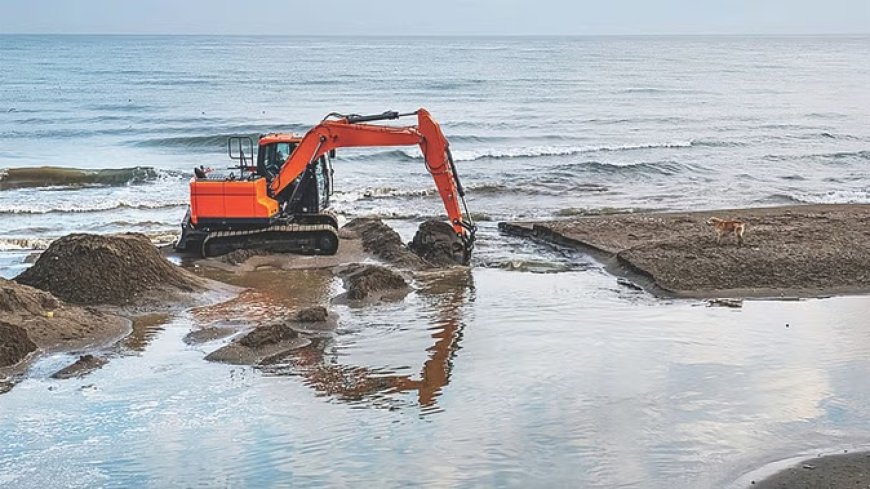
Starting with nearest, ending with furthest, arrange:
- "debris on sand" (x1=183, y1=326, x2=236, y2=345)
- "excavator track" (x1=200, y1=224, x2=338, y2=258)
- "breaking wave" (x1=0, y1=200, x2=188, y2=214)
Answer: "debris on sand" (x1=183, y1=326, x2=236, y2=345)
"excavator track" (x1=200, y1=224, x2=338, y2=258)
"breaking wave" (x1=0, y1=200, x2=188, y2=214)

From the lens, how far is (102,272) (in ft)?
47.3

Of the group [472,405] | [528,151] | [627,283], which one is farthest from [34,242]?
[528,151]

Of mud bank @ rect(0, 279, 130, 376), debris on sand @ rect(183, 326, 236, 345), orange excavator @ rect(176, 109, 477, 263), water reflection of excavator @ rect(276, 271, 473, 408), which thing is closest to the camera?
water reflection of excavator @ rect(276, 271, 473, 408)

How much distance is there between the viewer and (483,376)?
10.9 meters

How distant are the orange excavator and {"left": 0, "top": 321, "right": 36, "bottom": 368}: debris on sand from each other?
628 centimetres

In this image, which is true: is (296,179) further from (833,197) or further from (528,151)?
(528,151)

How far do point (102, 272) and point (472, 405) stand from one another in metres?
6.72

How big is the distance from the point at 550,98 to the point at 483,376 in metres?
46.7

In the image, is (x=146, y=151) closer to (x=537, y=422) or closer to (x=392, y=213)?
(x=392, y=213)

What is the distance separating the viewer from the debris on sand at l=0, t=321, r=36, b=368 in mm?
11281

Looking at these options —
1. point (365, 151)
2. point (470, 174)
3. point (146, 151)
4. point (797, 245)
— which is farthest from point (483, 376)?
point (146, 151)

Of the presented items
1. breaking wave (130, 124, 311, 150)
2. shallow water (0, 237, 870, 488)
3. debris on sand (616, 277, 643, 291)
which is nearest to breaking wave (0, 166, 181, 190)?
breaking wave (130, 124, 311, 150)

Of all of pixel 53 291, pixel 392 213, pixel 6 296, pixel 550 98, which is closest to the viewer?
pixel 6 296

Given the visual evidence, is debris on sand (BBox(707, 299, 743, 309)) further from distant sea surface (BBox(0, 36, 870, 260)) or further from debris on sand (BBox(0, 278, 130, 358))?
distant sea surface (BBox(0, 36, 870, 260))
